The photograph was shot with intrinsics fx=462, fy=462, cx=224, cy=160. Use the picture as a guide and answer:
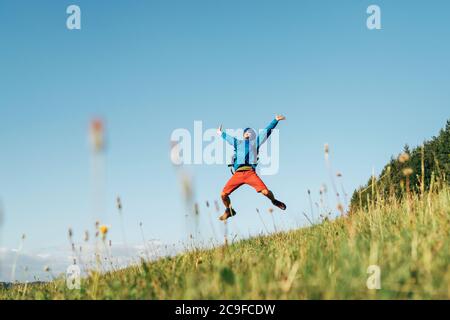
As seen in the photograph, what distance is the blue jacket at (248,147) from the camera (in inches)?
476

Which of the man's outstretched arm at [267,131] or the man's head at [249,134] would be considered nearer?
the man's outstretched arm at [267,131]

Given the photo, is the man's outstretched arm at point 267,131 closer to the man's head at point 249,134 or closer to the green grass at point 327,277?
the man's head at point 249,134

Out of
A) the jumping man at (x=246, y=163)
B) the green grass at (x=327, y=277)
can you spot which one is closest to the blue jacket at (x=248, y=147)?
the jumping man at (x=246, y=163)

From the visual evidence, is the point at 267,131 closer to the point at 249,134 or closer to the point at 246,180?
the point at 249,134

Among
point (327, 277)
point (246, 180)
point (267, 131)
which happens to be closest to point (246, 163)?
point (246, 180)

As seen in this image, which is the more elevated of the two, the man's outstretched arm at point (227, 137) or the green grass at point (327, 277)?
the man's outstretched arm at point (227, 137)

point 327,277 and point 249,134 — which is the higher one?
point 249,134

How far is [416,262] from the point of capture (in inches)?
145

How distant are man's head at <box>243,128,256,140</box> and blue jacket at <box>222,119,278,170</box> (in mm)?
97

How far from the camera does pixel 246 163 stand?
12.2m

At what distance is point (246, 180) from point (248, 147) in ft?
3.17

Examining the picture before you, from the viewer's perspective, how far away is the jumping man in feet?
39.4
